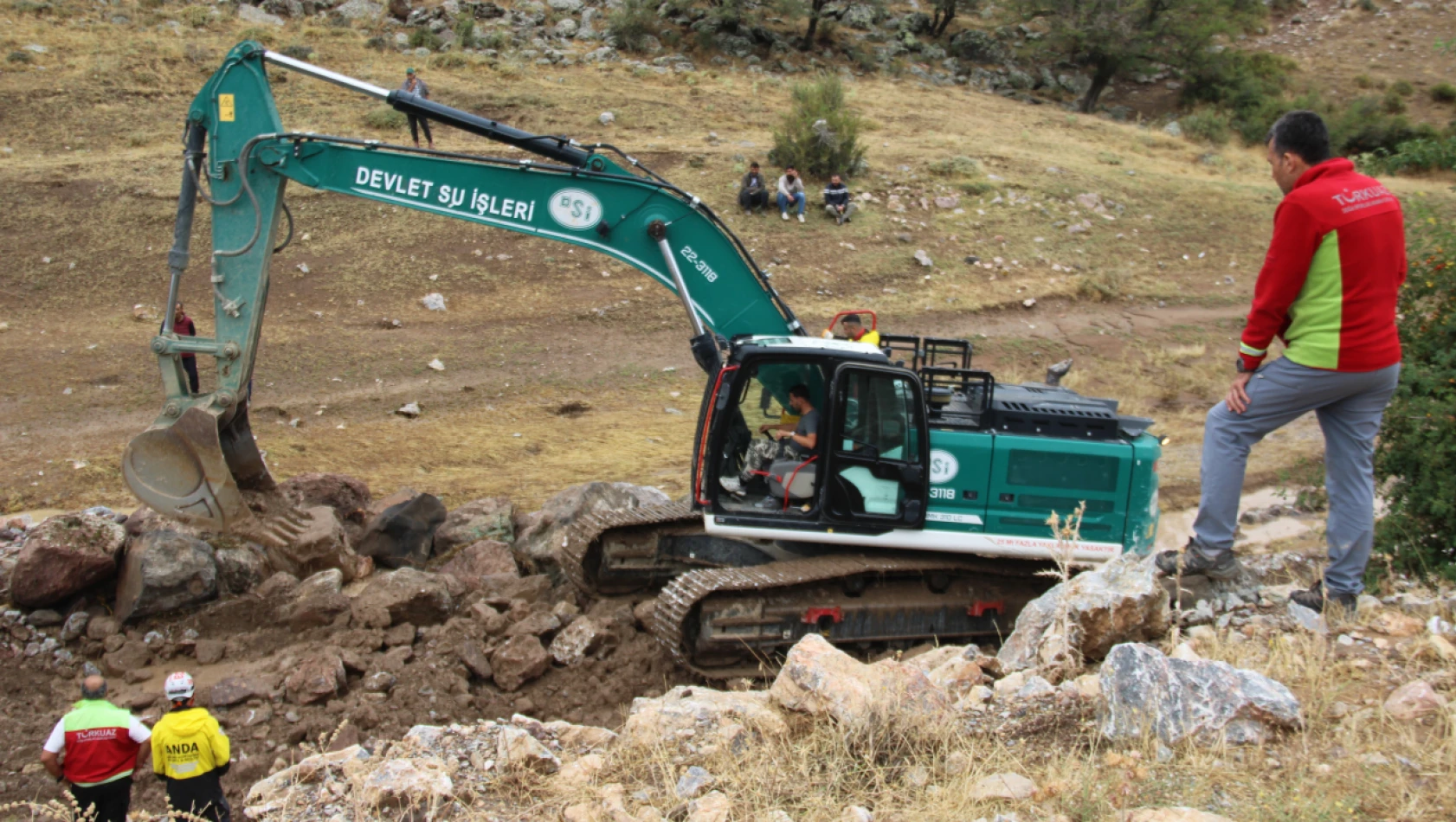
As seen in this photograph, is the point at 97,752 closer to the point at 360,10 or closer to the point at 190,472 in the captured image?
the point at 190,472

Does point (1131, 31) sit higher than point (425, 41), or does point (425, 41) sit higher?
point (1131, 31)

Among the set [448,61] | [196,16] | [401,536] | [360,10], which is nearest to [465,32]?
[448,61]

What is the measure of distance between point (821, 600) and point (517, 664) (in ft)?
6.33

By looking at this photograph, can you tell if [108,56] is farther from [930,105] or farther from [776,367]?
[776,367]

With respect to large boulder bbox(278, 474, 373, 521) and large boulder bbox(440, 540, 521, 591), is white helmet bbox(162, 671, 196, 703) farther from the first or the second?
large boulder bbox(278, 474, 373, 521)

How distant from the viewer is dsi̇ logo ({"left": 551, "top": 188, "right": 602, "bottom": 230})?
24.4ft

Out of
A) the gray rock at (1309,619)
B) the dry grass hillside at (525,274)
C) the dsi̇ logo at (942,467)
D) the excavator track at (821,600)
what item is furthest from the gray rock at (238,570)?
the gray rock at (1309,619)

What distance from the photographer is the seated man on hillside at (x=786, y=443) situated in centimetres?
684

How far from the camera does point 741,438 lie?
699 centimetres

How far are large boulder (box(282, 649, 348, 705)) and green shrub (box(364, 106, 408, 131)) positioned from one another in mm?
17182

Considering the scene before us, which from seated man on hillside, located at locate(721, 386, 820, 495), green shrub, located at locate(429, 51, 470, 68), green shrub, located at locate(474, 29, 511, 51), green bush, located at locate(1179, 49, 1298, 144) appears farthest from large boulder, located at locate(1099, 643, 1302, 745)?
green bush, located at locate(1179, 49, 1298, 144)

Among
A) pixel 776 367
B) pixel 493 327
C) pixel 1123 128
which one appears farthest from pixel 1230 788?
pixel 1123 128

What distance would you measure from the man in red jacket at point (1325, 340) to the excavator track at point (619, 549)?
3.70m

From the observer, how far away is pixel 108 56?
899 inches
